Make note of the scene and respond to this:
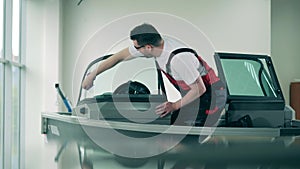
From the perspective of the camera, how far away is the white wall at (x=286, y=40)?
7137 millimetres

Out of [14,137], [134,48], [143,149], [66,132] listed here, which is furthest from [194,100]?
[14,137]

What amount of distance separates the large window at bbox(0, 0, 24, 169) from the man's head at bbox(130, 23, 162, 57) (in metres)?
3.51

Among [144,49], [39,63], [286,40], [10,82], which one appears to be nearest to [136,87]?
[144,49]

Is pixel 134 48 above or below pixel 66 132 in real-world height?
above

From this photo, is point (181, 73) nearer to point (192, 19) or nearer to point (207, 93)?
point (207, 93)

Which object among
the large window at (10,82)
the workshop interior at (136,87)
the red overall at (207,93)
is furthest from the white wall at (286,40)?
the red overall at (207,93)

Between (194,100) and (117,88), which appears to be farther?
(117,88)

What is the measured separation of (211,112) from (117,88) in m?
0.82

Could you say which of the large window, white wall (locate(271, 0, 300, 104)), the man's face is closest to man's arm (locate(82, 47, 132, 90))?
the man's face

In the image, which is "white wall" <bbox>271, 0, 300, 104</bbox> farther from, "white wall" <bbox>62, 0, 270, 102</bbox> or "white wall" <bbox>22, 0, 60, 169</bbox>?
"white wall" <bbox>22, 0, 60, 169</bbox>

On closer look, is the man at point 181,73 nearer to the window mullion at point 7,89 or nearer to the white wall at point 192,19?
the window mullion at point 7,89

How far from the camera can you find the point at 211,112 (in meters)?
2.06

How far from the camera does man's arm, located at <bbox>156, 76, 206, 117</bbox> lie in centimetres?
196

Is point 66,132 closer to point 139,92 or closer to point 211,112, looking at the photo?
point 139,92
